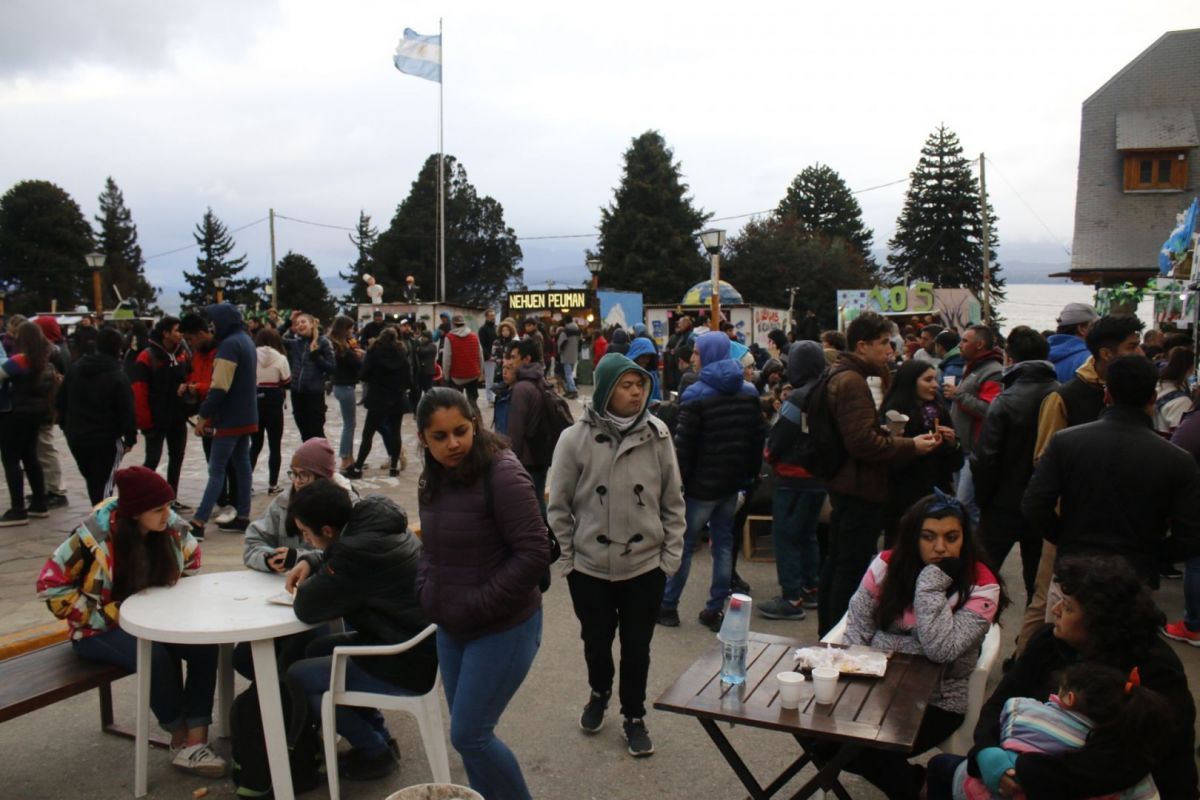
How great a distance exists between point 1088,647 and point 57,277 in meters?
64.5

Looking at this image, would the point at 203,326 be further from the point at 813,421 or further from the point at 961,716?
the point at 961,716

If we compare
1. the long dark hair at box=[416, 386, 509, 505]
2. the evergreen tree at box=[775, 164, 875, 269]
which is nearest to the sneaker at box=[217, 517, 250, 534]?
the long dark hair at box=[416, 386, 509, 505]

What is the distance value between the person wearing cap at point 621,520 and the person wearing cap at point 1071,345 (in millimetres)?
3913

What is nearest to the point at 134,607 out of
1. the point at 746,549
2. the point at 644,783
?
the point at 644,783

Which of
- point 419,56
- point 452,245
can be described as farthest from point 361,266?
point 419,56

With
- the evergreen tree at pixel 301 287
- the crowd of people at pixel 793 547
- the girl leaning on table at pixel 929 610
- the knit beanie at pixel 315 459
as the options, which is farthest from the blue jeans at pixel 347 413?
the evergreen tree at pixel 301 287

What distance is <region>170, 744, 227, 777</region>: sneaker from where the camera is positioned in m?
3.81

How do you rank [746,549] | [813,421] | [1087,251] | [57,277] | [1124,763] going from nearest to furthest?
1. [1124,763]
2. [813,421]
3. [746,549]
4. [1087,251]
5. [57,277]

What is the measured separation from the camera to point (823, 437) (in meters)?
4.78

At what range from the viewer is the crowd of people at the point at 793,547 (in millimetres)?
2617

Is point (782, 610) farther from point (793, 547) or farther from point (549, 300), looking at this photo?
point (549, 300)

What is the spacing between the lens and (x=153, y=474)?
3.79 metres

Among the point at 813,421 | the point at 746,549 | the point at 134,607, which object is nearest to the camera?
the point at 134,607

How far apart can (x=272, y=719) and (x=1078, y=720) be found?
2.86 metres
